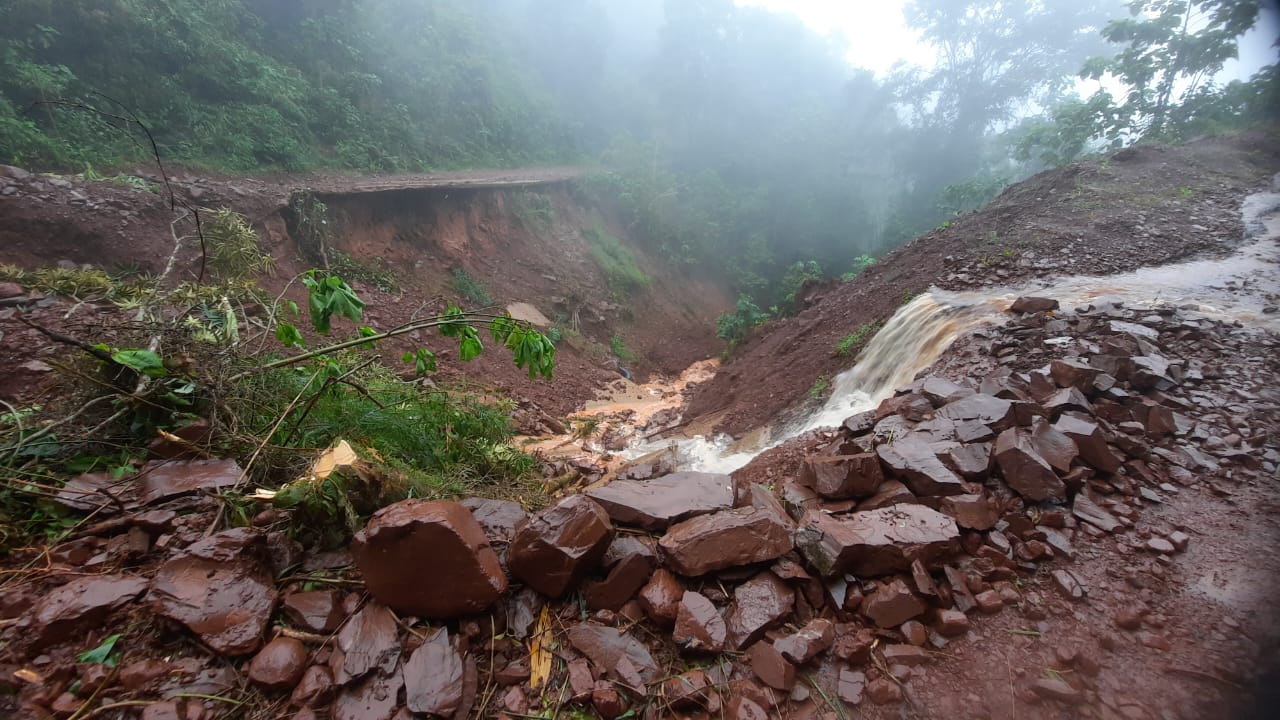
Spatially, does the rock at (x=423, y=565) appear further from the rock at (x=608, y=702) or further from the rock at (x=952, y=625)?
the rock at (x=952, y=625)

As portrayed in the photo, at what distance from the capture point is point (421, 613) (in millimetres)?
1811

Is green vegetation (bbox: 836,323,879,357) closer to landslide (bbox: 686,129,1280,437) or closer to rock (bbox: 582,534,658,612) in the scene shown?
landslide (bbox: 686,129,1280,437)

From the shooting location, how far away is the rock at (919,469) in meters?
2.54

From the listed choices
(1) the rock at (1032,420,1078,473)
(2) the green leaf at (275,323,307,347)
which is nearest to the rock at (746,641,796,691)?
(1) the rock at (1032,420,1078,473)

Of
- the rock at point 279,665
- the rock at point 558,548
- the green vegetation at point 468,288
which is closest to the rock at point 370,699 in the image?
the rock at point 279,665

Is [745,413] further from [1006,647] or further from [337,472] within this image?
[337,472]

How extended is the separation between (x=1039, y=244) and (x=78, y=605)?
11.1 metres

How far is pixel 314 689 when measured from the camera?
1539 millimetres

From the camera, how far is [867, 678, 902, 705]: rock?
1711 mm

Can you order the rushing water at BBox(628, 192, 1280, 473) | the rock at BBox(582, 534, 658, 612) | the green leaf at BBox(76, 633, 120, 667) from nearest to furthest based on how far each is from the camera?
the green leaf at BBox(76, 633, 120, 667)
the rock at BBox(582, 534, 658, 612)
the rushing water at BBox(628, 192, 1280, 473)

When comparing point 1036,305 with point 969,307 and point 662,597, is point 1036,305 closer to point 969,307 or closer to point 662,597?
point 969,307

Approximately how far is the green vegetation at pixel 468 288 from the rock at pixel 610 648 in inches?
391

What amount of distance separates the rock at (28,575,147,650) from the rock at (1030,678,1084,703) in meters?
3.17

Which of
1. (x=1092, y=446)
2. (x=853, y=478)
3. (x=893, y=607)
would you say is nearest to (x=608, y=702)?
(x=893, y=607)
